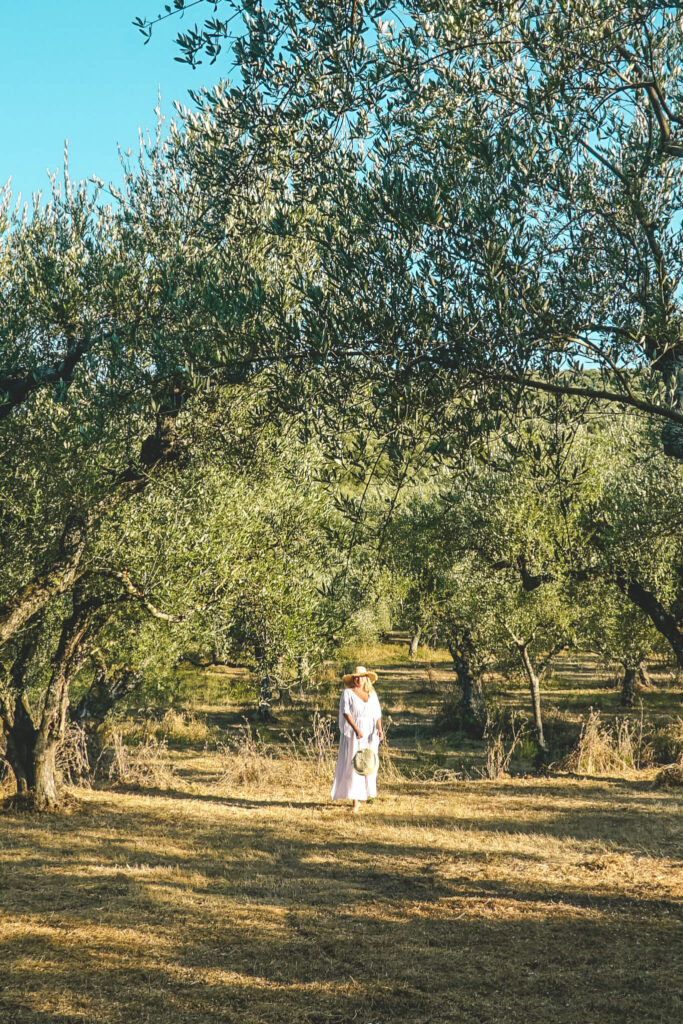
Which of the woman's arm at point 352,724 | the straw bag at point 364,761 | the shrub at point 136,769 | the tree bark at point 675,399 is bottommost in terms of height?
the shrub at point 136,769

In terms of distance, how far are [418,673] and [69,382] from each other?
33838mm

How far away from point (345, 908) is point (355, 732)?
5.44m

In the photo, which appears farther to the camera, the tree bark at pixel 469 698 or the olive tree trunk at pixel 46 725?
the tree bark at pixel 469 698

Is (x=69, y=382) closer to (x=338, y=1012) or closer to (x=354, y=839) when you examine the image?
(x=338, y=1012)

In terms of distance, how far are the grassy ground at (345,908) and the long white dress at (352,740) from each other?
1.40 feet

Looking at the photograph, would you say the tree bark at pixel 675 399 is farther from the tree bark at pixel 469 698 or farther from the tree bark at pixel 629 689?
the tree bark at pixel 629 689

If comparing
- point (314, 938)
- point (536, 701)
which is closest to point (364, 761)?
point (314, 938)

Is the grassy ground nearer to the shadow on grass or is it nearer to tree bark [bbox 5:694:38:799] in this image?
the shadow on grass

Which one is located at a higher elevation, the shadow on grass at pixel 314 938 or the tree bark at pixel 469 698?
the tree bark at pixel 469 698

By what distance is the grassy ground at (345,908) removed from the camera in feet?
22.7

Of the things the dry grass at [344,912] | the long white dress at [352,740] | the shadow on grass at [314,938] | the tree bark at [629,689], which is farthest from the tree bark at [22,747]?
the tree bark at [629,689]

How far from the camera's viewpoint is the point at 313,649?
17234 mm

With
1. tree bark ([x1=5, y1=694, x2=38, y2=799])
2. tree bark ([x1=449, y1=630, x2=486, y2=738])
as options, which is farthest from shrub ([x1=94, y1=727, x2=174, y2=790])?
tree bark ([x1=449, y1=630, x2=486, y2=738])

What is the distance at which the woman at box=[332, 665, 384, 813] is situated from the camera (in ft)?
48.5
